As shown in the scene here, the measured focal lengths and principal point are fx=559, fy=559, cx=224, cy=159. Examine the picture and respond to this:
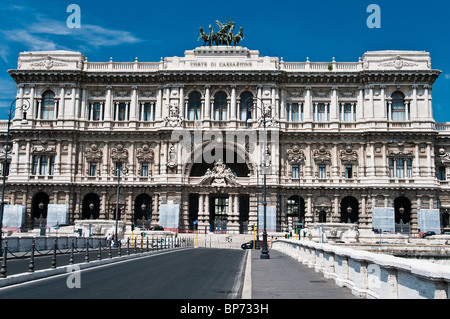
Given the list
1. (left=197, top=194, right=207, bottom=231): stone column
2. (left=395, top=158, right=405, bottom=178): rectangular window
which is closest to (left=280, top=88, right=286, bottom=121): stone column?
(left=197, top=194, right=207, bottom=231): stone column

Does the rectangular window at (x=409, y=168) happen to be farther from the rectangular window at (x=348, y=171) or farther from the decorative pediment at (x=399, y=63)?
the decorative pediment at (x=399, y=63)

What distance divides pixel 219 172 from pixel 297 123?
12041 millimetres

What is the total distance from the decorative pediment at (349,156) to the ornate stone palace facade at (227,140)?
0.18 meters

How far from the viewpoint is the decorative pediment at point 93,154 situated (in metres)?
72.2

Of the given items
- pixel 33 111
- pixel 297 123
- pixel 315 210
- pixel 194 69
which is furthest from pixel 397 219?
pixel 33 111

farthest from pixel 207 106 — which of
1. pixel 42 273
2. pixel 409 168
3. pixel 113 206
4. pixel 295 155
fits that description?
pixel 42 273

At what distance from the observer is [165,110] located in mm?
71125

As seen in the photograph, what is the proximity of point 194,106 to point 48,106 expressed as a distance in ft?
63.0

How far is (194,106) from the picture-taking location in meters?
72.1

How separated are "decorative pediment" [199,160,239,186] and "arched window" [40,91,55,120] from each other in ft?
72.3

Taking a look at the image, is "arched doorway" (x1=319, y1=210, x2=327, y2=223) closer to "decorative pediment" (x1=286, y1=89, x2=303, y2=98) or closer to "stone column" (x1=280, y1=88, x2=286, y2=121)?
"stone column" (x1=280, y1=88, x2=286, y2=121)

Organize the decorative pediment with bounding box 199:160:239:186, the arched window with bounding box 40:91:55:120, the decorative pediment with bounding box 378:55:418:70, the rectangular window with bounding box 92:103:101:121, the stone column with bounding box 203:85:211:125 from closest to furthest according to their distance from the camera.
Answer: the decorative pediment with bounding box 199:160:239:186
the decorative pediment with bounding box 378:55:418:70
the stone column with bounding box 203:85:211:125
the arched window with bounding box 40:91:55:120
the rectangular window with bounding box 92:103:101:121

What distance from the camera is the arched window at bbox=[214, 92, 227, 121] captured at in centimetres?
→ 7156

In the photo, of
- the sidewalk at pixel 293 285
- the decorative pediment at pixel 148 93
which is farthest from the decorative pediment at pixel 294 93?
the sidewalk at pixel 293 285
